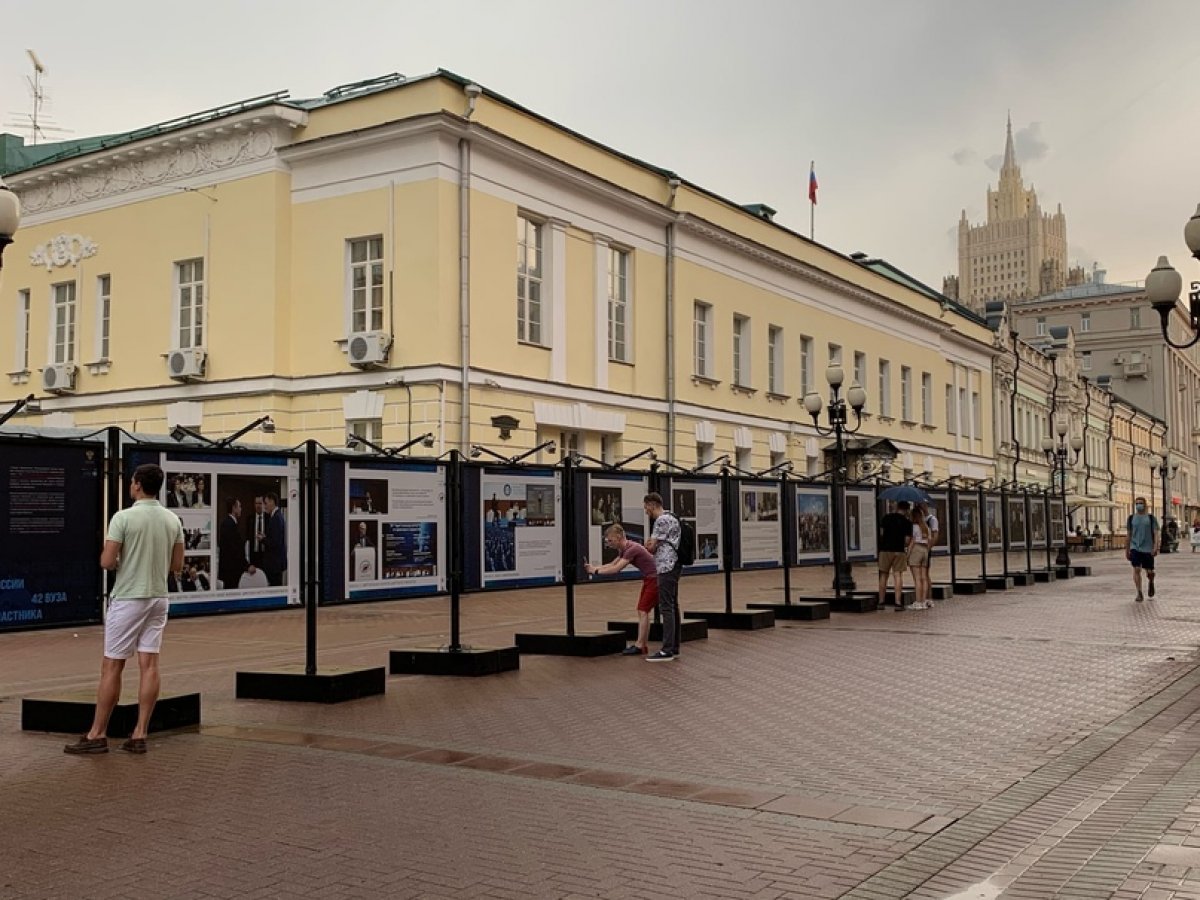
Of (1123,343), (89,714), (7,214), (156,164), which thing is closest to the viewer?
(89,714)

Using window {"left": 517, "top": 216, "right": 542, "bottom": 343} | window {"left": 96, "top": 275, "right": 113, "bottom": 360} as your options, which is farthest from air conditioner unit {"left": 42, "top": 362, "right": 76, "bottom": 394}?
window {"left": 517, "top": 216, "right": 542, "bottom": 343}

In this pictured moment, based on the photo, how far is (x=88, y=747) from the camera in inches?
327

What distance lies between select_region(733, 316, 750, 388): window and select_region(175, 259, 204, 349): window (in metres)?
16.8

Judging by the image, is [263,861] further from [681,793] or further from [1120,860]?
[1120,860]

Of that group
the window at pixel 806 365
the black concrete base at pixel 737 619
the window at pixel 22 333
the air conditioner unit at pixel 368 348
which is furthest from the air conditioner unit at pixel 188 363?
the window at pixel 806 365

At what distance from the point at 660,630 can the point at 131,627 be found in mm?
8450

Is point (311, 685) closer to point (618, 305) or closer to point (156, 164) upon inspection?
point (618, 305)

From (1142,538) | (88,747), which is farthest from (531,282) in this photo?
(88,747)

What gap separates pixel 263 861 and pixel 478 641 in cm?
975

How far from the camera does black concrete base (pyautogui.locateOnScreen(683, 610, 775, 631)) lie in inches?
674

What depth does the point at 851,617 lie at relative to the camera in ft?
65.0

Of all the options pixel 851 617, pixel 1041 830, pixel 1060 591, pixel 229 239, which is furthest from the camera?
pixel 229 239

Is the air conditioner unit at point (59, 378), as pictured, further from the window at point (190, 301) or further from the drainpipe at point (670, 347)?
the drainpipe at point (670, 347)

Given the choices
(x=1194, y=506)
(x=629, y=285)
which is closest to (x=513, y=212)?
(x=629, y=285)
